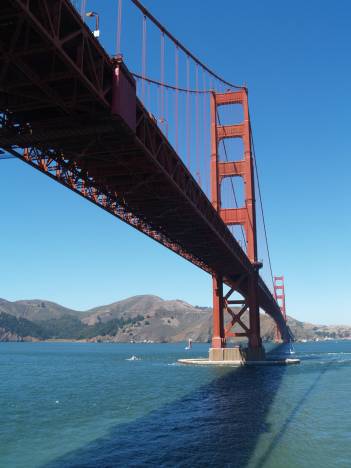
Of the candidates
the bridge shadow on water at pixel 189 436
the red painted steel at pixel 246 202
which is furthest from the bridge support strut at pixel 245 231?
the bridge shadow on water at pixel 189 436

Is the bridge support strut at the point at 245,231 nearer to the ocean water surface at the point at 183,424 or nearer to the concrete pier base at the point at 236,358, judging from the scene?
the concrete pier base at the point at 236,358

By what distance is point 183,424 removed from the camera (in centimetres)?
2364

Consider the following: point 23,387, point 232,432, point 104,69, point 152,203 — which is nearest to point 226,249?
point 152,203

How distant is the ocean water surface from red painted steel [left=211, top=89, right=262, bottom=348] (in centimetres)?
1625

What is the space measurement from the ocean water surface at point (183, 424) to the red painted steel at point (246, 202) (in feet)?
53.3

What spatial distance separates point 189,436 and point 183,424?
2645mm

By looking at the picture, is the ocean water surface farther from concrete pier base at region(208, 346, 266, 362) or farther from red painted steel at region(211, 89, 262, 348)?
red painted steel at region(211, 89, 262, 348)

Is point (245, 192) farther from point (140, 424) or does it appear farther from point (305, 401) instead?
point (140, 424)

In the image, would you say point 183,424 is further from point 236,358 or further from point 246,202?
point 246,202

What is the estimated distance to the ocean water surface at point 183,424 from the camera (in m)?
17.8

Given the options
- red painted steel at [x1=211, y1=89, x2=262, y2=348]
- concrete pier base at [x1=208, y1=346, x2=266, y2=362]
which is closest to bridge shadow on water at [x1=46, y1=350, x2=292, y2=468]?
concrete pier base at [x1=208, y1=346, x2=266, y2=362]

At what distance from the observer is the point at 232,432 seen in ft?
71.2

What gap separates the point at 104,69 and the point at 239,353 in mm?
47790

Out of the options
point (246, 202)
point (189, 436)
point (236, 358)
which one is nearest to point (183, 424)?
point (189, 436)
